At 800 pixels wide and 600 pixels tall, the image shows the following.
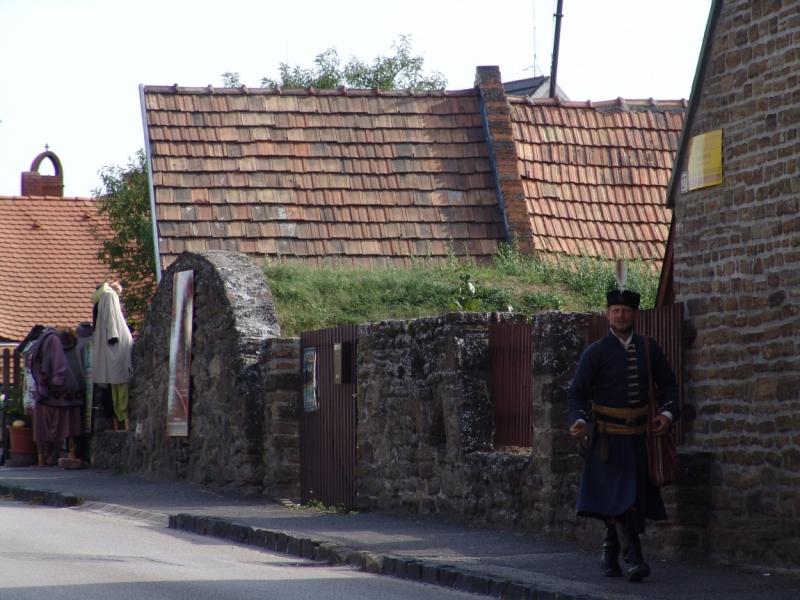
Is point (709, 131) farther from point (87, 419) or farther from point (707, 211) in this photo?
point (87, 419)

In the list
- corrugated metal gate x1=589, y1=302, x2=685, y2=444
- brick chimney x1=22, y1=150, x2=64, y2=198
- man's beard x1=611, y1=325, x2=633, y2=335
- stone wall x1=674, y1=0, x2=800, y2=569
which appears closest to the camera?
man's beard x1=611, y1=325, x2=633, y2=335

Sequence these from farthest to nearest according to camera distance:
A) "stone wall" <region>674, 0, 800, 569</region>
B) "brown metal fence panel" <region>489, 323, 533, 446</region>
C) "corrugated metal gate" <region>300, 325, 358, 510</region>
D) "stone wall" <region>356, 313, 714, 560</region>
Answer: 1. "corrugated metal gate" <region>300, 325, 358, 510</region>
2. "brown metal fence panel" <region>489, 323, 533, 446</region>
3. "stone wall" <region>356, 313, 714, 560</region>
4. "stone wall" <region>674, 0, 800, 569</region>

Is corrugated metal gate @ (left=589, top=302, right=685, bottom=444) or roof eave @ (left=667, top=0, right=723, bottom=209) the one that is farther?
roof eave @ (left=667, top=0, right=723, bottom=209)

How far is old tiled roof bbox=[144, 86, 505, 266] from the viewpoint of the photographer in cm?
2102

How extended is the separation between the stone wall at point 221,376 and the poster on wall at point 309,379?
22.5 inches

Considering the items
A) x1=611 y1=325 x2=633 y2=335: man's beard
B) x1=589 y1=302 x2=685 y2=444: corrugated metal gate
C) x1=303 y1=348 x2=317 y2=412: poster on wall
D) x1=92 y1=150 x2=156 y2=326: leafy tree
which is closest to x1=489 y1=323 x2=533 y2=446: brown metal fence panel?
x1=589 y1=302 x2=685 y2=444: corrugated metal gate

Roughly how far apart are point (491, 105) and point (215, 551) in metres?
14.0

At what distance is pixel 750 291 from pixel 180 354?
9359 mm

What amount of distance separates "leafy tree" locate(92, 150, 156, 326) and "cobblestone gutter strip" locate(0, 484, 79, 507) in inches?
547

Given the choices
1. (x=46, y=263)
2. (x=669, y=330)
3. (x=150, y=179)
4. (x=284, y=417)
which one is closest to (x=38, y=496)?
(x=284, y=417)

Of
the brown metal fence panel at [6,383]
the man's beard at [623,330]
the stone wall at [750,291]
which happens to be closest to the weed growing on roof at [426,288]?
the brown metal fence panel at [6,383]

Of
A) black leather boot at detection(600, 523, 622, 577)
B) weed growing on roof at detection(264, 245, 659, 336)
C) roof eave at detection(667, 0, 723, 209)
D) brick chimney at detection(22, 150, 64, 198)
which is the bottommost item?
black leather boot at detection(600, 523, 622, 577)

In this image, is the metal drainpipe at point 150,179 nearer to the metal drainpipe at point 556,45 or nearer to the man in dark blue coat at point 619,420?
the metal drainpipe at point 556,45

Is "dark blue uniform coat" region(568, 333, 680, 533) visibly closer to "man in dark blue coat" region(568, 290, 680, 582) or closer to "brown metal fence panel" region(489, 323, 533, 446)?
"man in dark blue coat" region(568, 290, 680, 582)
